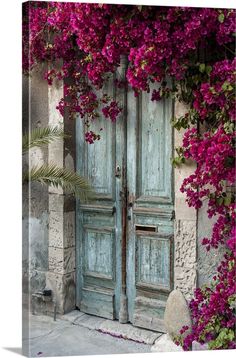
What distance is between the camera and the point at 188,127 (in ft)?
12.1

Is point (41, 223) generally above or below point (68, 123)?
below

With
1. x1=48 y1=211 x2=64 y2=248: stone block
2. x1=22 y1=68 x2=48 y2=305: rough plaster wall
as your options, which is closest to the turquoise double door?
x1=48 y1=211 x2=64 y2=248: stone block

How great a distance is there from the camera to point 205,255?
3736 millimetres

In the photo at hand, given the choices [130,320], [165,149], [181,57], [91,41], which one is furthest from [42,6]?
[130,320]

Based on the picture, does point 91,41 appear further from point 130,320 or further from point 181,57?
point 130,320

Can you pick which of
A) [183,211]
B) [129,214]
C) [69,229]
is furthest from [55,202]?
[183,211]

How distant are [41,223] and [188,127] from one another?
3.86 feet

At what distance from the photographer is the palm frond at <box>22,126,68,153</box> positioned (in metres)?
3.46

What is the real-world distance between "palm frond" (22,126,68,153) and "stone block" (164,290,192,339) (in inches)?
52.1

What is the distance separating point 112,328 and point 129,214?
0.79 m

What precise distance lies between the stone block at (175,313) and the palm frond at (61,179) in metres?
0.90

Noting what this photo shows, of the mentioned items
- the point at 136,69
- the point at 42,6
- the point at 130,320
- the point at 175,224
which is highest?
the point at 42,6

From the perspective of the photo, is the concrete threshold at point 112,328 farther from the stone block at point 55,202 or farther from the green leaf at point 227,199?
the green leaf at point 227,199

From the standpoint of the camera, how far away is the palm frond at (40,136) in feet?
11.4
